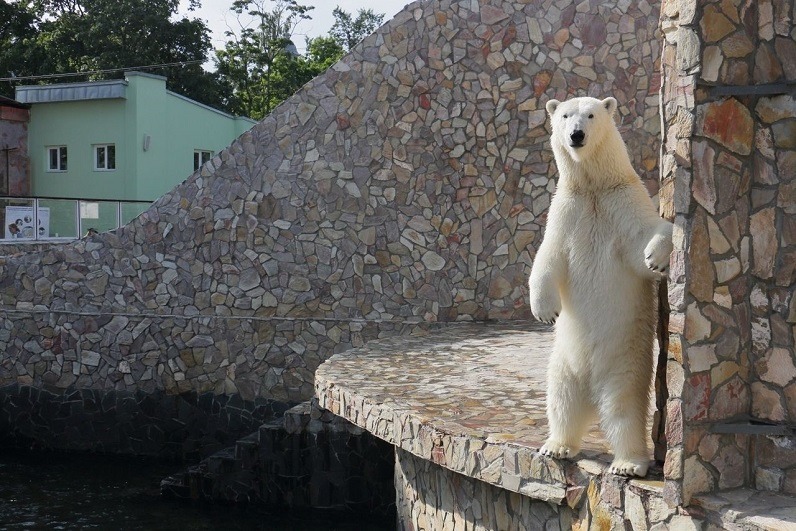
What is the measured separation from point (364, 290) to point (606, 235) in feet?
22.2

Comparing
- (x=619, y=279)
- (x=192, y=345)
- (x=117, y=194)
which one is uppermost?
(x=117, y=194)


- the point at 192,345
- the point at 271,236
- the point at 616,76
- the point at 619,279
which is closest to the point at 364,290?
the point at 271,236

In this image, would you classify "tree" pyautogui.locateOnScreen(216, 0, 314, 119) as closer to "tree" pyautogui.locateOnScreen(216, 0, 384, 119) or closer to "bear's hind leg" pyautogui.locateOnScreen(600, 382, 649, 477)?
"tree" pyautogui.locateOnScreen(216, 0, 384, 119)

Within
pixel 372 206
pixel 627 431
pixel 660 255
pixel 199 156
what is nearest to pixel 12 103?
pixel 199 156

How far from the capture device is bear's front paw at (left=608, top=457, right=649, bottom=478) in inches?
163

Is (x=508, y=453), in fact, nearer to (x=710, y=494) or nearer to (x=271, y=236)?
(x=710, y=494)

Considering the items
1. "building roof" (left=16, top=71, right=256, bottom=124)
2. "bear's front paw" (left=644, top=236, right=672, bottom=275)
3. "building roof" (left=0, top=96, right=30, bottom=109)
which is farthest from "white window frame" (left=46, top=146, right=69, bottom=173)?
"bear's front paw" (left=644, top=236, right=672, bottom=275)

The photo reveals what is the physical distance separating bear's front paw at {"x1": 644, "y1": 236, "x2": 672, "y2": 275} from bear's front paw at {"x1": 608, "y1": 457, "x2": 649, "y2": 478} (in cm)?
83

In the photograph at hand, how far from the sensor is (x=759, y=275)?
3943 mm

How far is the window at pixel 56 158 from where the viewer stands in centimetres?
2316

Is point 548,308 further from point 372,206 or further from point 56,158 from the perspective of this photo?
point 56,158

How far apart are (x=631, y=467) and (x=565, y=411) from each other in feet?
1.37

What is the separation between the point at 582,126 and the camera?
14.2 ft

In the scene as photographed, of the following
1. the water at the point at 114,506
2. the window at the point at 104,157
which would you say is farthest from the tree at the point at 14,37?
the water at the point at 114,506
